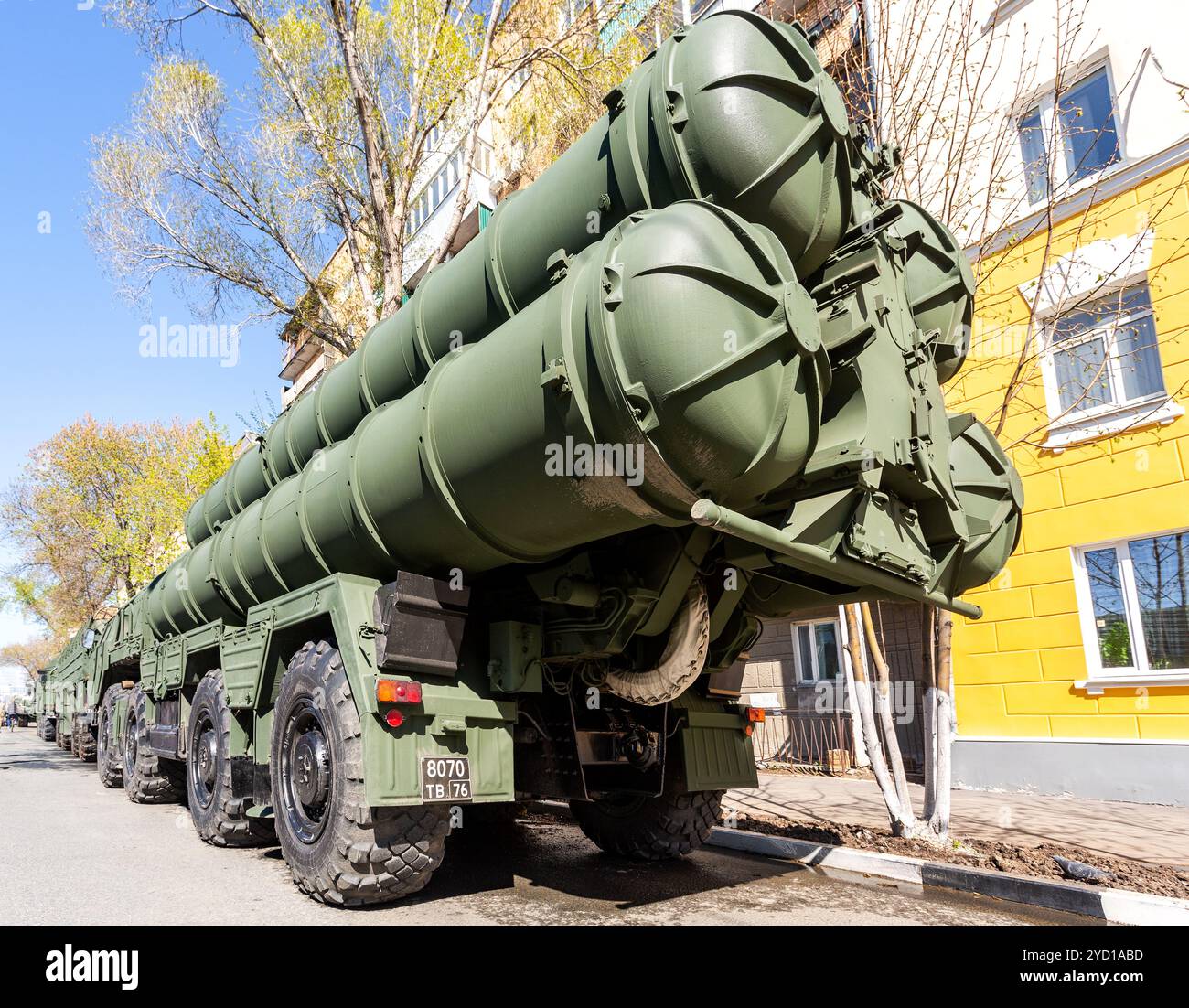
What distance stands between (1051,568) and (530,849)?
6855 mm

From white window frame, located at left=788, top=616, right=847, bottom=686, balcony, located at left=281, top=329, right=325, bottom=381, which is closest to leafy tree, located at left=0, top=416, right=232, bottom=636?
balcony, located at left=281, top=329, right=325, bottom=381

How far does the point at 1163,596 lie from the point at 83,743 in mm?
18968

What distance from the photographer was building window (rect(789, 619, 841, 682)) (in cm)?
1276

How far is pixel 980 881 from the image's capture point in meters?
5.21

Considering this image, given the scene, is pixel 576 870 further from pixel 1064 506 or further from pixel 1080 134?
pixel 1080 134

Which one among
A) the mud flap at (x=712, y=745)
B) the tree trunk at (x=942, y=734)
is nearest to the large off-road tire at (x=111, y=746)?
the mud flap at (x=712, y=745)

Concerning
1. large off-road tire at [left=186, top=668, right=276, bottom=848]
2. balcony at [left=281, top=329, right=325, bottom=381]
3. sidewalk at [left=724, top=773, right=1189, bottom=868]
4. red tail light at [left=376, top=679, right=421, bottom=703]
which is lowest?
sidewalk at [left=724, top=773, right=1189, bottom=868]

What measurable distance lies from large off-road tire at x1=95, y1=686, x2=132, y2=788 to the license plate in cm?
909

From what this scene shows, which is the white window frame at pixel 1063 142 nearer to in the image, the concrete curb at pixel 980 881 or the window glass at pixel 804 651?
the window glass at pixel 804 651

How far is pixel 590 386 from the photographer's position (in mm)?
3449

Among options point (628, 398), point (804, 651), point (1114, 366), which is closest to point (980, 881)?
point (628, 398)

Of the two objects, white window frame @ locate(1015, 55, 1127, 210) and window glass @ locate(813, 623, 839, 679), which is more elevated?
white window frame @ locate(1015, 55, 1127, 210)

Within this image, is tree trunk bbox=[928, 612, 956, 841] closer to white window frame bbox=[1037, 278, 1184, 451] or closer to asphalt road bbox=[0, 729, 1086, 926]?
asphalt road bbox=[0, 729, 1086, 926]
